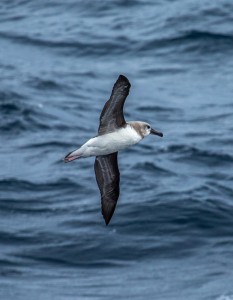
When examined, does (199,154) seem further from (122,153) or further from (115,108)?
(115,108)

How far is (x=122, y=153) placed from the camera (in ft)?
103

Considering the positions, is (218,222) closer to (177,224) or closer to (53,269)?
(177,224)

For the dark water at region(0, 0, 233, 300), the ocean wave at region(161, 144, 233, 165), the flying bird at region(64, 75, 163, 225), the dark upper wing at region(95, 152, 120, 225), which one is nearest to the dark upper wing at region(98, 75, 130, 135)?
the flying bird at region(64, 75, 163, 225)

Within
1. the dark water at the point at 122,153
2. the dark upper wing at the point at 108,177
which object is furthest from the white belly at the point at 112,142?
the dark water at the point at 122,153

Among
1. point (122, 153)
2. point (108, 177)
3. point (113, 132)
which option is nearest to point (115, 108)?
point (113, 132)

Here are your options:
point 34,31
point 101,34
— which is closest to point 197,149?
point 101,34

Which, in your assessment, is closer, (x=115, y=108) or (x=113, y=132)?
(x=115, y=108)

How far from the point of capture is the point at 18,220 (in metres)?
28.0

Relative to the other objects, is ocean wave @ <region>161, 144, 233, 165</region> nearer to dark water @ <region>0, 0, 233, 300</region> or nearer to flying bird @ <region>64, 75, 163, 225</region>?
dark water @ <region>0, 0, 233, 300</region>

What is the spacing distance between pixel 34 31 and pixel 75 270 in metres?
18.1

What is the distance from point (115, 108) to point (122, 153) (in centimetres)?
1650

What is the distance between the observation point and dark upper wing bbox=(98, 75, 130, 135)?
14.7 metres

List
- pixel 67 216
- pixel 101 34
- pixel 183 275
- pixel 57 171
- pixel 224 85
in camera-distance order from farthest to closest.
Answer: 1. pixel 101 34
2. pixel 224 85
3. pixel 57 171
4. pixel 67 216
5. pixel 183 275

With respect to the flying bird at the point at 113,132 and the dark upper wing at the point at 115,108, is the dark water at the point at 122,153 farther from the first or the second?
the dark upper wing at the point at 115,108
